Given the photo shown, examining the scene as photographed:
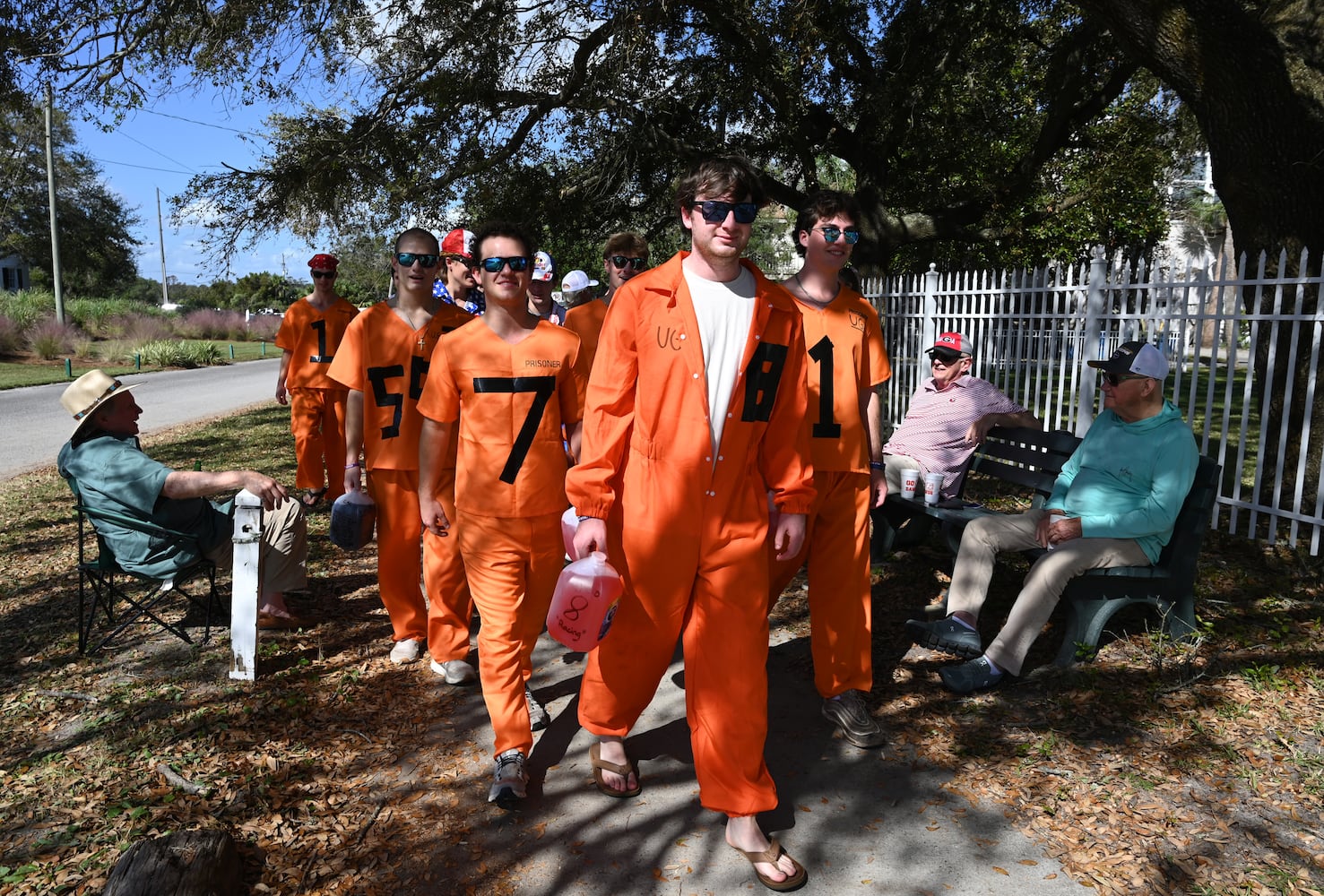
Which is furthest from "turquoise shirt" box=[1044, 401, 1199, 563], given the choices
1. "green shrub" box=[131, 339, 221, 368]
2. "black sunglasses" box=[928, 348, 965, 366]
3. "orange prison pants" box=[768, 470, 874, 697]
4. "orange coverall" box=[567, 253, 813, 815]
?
"green shrub" box=[131, 339, 221, 368]

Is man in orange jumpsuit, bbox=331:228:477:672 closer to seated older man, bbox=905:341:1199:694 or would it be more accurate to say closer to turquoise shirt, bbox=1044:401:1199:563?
seated older man, bbox=905:341:1199:694

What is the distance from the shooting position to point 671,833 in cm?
314

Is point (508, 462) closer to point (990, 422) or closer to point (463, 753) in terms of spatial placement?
point (463, 753)

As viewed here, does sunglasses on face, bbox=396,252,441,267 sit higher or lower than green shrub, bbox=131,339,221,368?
higher

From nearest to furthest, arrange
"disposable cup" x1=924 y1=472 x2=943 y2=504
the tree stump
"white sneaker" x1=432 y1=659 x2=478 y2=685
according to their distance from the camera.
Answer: the tree stump < "white sneaker" x1=432 y1=659 x2=478 y2=685 < "disposable cup" x1=924 y1=472 x2=943 y2=504

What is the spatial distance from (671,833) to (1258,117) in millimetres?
6158

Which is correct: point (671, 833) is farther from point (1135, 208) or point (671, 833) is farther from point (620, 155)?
point (1135, 208)

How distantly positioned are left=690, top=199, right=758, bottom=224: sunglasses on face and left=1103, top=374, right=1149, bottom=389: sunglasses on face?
7.68ft

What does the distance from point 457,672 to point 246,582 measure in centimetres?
105

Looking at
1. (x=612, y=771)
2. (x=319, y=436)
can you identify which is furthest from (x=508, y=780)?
(x=319, y=436)

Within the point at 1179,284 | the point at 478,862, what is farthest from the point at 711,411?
the point at 1179,284

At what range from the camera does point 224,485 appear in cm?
414

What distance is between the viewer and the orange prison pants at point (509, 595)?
3.37 meters

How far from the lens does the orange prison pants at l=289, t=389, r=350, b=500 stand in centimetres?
752
